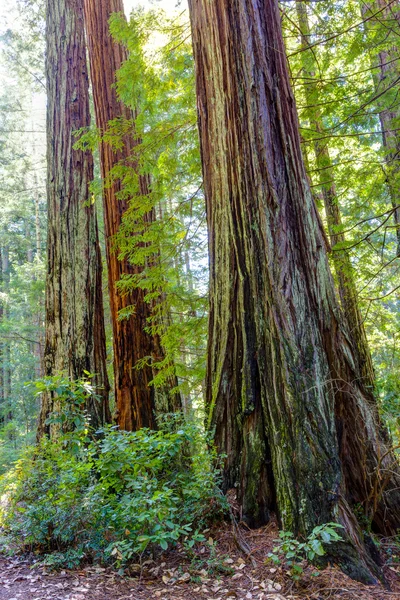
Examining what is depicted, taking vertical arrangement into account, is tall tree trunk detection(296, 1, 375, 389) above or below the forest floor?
above

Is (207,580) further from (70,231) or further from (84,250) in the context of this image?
(70,231)

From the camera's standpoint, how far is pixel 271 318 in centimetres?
341

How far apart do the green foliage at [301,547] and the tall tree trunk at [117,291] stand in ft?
10.7

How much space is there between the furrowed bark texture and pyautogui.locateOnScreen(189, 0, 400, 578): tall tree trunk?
246cm

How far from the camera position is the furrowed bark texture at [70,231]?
571 centimetres

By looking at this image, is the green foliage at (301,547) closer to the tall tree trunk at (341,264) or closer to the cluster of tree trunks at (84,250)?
the tall tree trunk at (341,264)

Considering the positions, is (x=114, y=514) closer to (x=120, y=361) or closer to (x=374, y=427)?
(x=374, y=427)

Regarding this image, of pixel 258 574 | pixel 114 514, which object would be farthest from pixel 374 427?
pixel 114 514

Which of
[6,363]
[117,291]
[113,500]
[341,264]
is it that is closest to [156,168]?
[117,291]

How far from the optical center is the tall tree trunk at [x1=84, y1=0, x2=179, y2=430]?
5.98m

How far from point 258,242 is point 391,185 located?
10.6 feet

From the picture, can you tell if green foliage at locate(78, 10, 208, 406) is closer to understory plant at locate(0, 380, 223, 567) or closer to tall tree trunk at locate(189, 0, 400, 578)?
tall tree trunk at locate(189, 0, 400, 578)

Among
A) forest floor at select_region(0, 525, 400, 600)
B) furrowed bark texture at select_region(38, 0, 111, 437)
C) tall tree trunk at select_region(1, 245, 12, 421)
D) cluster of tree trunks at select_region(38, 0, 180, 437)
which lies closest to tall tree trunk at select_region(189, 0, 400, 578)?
forest floor at select_region(0, 525, 400, 600)

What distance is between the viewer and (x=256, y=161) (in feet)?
12.0
